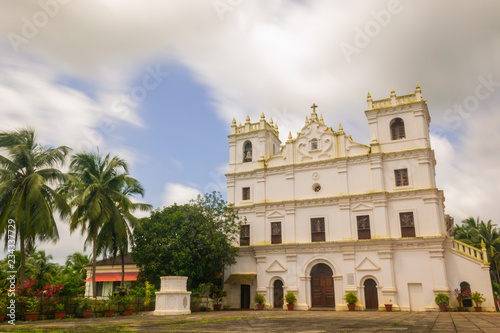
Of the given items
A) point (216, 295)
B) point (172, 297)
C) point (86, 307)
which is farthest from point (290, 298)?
point (86, 307)

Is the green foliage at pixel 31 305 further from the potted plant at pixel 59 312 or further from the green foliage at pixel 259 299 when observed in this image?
the green foliage at pixel 259 299

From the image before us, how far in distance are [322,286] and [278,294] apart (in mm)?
3063

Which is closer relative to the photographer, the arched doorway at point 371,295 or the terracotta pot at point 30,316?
the terracotta pot at point 30,316

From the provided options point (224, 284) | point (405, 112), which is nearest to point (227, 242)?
point (224, 284)

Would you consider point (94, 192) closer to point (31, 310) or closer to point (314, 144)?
point (31, 310)

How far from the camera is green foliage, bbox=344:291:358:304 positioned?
23175 mm

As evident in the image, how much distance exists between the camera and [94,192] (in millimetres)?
22766

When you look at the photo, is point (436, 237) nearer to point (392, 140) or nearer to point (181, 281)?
point (392, 140)

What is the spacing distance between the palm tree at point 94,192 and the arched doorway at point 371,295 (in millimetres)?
15604

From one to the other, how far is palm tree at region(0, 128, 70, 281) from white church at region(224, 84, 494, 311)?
42.8 feet

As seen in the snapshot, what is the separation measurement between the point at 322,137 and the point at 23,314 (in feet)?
67.2

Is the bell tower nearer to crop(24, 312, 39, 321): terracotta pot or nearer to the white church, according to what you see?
the white church

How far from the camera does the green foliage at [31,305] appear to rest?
552 inches

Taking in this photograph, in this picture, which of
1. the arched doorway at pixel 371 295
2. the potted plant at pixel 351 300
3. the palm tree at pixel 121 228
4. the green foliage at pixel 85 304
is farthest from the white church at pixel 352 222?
the green foliage at pixel 85 304
